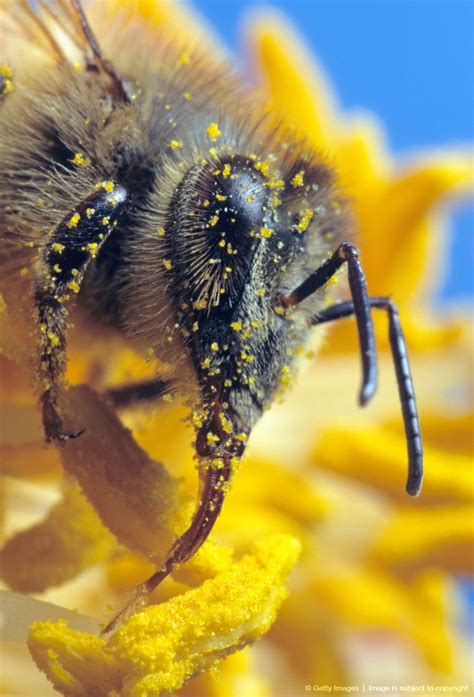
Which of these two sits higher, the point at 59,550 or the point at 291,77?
the point at 291,77

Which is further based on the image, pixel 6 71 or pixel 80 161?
Result: pixel 6 71

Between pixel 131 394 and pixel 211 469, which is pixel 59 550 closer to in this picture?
pixel 131 394

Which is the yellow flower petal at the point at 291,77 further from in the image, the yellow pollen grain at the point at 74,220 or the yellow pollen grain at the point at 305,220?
the yellow pollen grain at the point at 74,220

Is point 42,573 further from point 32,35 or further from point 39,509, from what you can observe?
point 32,35

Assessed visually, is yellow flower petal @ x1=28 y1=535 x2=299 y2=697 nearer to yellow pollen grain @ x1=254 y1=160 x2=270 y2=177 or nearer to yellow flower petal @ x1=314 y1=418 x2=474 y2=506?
yellow pollen grain @ x1=254 y1=160 x2=270 y2=177

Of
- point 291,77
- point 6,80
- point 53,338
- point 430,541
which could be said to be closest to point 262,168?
point 53,338

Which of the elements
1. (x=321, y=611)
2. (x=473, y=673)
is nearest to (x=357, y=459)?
(x=321, y=611)

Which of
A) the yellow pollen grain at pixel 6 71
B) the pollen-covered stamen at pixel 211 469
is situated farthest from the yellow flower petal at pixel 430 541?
the yellow pollen grain at pixel 6 71
